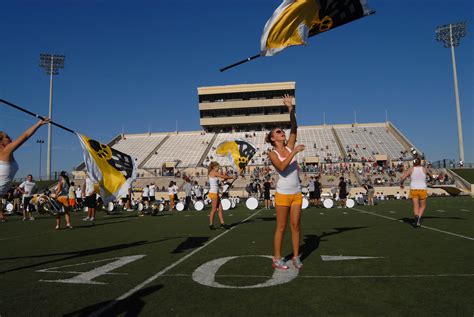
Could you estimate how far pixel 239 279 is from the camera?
4832mm

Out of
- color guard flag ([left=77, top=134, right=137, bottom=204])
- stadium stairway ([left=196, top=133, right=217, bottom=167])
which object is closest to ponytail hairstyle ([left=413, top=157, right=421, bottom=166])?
color guard flag ([left=77, top=134, right=137, bottom=204])

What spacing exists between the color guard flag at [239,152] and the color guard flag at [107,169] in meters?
7.33

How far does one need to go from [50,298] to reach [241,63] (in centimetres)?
583

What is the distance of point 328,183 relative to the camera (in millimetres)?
42656

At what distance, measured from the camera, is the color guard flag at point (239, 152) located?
15516 mm

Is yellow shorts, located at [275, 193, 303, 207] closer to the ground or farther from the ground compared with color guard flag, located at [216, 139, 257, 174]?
closer to the ground

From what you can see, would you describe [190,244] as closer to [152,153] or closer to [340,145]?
[340,145]

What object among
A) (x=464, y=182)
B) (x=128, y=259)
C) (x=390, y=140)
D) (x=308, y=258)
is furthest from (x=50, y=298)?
(x=390, y=140)

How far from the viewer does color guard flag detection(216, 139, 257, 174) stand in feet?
50.9

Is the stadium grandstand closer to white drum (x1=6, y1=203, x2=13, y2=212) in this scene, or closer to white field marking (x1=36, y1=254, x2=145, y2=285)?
white drum (x1=6, y1=203, x2=13, y2=212)

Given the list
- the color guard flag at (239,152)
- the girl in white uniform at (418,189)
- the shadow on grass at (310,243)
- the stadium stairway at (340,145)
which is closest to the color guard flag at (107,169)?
the shadow on grass at (310,243)

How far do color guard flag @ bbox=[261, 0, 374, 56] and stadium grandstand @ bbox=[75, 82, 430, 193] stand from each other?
35.6 m

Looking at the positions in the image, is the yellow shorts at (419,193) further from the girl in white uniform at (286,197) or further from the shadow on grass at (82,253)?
the shadow on grass at (82,253)

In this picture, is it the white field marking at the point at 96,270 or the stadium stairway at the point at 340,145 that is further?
the stadium stairway at the point at 340,145
